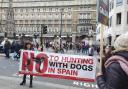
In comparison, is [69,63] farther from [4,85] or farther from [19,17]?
[19,17]

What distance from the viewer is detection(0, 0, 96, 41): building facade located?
382ft

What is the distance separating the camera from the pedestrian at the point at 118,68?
11.0 ft

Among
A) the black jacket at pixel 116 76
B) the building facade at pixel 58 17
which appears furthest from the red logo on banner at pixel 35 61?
the building facade at pixel 58 17

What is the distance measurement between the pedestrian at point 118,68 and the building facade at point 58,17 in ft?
362

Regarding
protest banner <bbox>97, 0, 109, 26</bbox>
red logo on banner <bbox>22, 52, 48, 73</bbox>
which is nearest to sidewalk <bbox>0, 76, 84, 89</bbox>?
red logo on banner <bbox>22, 52, 48, 73</bbox>

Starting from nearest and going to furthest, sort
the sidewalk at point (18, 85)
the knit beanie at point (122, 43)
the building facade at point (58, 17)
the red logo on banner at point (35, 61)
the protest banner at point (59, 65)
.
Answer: the knit beanie at point (122, 43) → the protest banner at point (59, 65) → the red logo on banner at point (35, 61) → the sidewalk at point (18, 85) → the building facade at point (58, 17)

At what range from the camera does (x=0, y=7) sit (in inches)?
4919

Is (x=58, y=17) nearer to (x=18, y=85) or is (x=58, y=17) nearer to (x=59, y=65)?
(x=18, y=85)

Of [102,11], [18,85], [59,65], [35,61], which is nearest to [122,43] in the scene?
[102,11]

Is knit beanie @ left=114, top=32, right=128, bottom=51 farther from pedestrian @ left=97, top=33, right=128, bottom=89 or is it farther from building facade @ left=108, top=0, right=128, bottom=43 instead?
building facade @ left=108, top=0, right=128, bottom=43

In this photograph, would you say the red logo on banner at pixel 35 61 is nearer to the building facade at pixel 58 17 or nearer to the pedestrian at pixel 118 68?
the pedestrian at pixel 118 68

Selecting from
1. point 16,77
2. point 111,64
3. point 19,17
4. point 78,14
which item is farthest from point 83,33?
point 111,64

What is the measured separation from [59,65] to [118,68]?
28.9 feet

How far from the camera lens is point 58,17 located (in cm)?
11750
